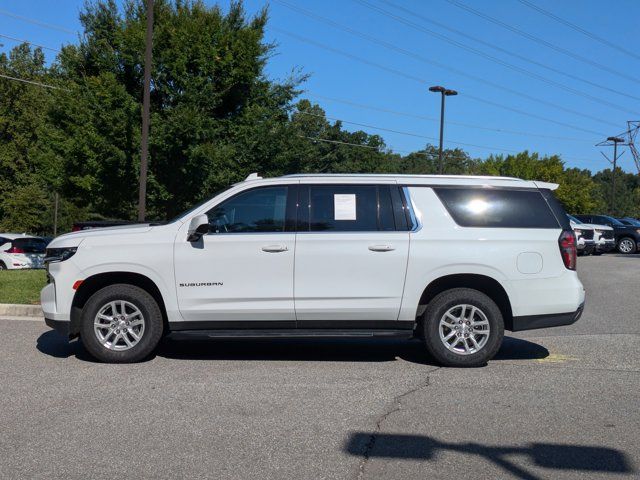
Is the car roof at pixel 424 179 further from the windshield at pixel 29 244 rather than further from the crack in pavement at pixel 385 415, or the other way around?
the windshield at pixel 29 244

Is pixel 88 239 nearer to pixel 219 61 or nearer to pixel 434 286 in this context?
pixel 434 286

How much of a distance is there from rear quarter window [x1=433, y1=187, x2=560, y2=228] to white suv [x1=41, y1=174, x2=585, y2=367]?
0.01 m

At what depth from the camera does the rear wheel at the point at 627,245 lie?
3136 cm

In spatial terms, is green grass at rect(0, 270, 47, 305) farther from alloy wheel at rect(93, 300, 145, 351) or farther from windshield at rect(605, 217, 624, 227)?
windshield at rect(605, 217, 624, 227)

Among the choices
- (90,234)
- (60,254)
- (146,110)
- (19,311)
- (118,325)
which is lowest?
(19,311)

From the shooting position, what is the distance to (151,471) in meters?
4.39

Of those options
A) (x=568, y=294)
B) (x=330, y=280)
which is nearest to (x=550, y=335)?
(x=568, y=294)

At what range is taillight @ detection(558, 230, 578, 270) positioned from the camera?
7.41 metres

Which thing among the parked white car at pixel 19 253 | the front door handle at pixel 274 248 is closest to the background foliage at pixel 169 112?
the parked white car at pixel 19 253

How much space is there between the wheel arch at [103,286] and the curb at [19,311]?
3566 millimetres

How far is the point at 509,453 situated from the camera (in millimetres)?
4789

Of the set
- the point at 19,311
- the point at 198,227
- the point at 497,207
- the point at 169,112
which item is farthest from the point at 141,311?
the point at 169,112

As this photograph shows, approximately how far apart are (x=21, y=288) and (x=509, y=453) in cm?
1108

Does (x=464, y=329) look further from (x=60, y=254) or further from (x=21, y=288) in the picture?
(x=21, y=288)
